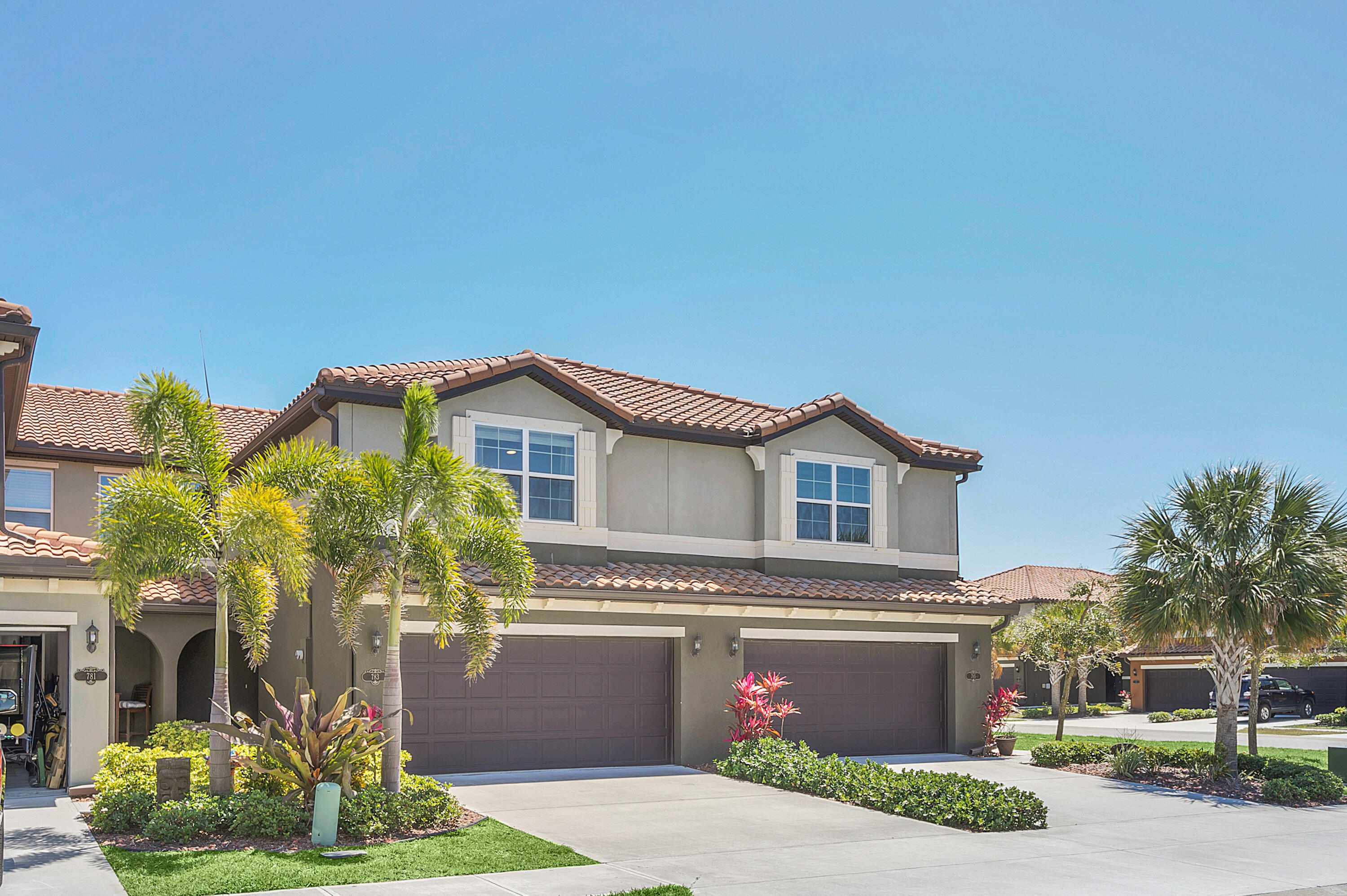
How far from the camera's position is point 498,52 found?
16.7 meters

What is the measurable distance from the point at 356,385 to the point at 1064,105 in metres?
12.1

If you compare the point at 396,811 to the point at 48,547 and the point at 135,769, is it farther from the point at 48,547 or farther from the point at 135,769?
the point at 48,547

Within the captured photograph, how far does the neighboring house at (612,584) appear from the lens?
1691 centimetres

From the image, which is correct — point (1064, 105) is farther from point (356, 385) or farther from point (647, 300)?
point (356, 385)

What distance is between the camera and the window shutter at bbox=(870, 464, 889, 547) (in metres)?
21.9

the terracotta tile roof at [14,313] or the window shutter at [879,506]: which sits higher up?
the terracotta tile roof at [14,313]

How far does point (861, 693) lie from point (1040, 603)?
26132mm

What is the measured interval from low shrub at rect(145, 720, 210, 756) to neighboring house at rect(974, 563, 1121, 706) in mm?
32068

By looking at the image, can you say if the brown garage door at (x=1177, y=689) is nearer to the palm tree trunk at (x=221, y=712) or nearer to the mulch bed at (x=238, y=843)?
the mulch bed at (x=238, y=843)

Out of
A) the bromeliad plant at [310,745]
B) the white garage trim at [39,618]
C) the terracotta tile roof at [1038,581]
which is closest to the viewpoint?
the bromeliad plant at [310,745]

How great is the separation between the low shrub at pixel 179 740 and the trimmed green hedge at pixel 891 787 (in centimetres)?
748

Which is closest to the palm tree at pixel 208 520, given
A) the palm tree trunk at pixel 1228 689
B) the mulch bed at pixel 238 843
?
the mulch bed at pixel 238 843

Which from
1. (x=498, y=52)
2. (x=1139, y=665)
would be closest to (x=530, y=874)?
(x=498, y=52)

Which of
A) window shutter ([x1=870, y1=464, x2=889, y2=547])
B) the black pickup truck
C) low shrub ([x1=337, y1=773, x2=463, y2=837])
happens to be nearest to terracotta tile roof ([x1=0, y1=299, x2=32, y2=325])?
low shrub ([x1=337, y1=773, x2=463, y2=837])
